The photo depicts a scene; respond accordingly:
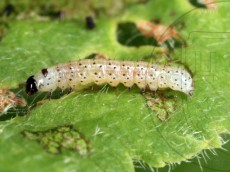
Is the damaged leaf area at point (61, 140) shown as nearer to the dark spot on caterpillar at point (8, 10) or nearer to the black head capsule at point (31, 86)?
the black head capsule at point (31, 86)

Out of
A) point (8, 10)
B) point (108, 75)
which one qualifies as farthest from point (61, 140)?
point (8, 10)

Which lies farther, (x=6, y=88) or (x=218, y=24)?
(x=218, y=24)

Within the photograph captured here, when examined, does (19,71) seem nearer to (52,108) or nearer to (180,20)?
(52,108)

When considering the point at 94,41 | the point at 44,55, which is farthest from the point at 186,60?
the point at 44,55

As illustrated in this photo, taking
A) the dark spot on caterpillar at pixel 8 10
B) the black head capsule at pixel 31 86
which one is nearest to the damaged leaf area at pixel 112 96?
the dark spot on caterpillar at pixel 8 10

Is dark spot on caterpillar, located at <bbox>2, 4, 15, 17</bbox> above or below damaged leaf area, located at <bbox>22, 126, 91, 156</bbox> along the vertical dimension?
above

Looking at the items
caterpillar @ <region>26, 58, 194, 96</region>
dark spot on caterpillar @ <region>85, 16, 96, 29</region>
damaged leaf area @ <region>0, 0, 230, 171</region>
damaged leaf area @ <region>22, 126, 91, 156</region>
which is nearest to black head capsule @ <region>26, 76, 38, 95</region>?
caterpillar @ <region>26, 58, 194, 96</region>

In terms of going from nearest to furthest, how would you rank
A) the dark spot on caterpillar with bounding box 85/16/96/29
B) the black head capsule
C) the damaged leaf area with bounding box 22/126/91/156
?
the damaged leaf area with bounding box 22/126/91/156, the black head capsule, the dark spot on caterpillar with bounding box 85/16/96/29

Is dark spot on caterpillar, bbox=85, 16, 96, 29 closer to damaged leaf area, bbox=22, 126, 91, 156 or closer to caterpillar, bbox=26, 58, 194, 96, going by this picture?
caterpillar, bbox=26, 58, 194, 96
